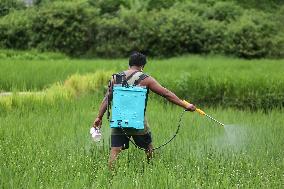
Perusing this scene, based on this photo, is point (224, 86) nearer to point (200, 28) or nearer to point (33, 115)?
point (33, 115)

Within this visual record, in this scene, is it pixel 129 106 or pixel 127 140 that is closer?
pixel 129 106

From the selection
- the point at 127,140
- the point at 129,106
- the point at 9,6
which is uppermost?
the point at 9,6

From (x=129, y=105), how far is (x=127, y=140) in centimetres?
42

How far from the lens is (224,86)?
1054 cm

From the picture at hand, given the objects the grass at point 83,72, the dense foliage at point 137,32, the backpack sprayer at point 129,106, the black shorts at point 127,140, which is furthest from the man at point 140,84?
the dense foliage at point 137,32

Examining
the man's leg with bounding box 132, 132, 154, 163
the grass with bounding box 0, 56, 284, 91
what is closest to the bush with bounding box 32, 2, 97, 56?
the grass with bounding box 0, 56, 284, 91

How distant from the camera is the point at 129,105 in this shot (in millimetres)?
5129

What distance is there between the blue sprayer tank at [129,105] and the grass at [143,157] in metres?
0.36

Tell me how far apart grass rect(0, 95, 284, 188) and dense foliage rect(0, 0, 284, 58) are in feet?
40.4

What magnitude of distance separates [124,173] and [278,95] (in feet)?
Answer: 20.4

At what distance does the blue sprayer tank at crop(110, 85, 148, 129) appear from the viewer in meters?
5.11

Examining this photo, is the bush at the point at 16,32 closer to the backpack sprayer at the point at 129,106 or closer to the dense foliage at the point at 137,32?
the dense foliage at the point at 137,32

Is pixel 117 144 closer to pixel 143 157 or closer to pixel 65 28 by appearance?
pixel 143 157

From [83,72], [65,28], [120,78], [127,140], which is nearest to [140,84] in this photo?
[120,78]
